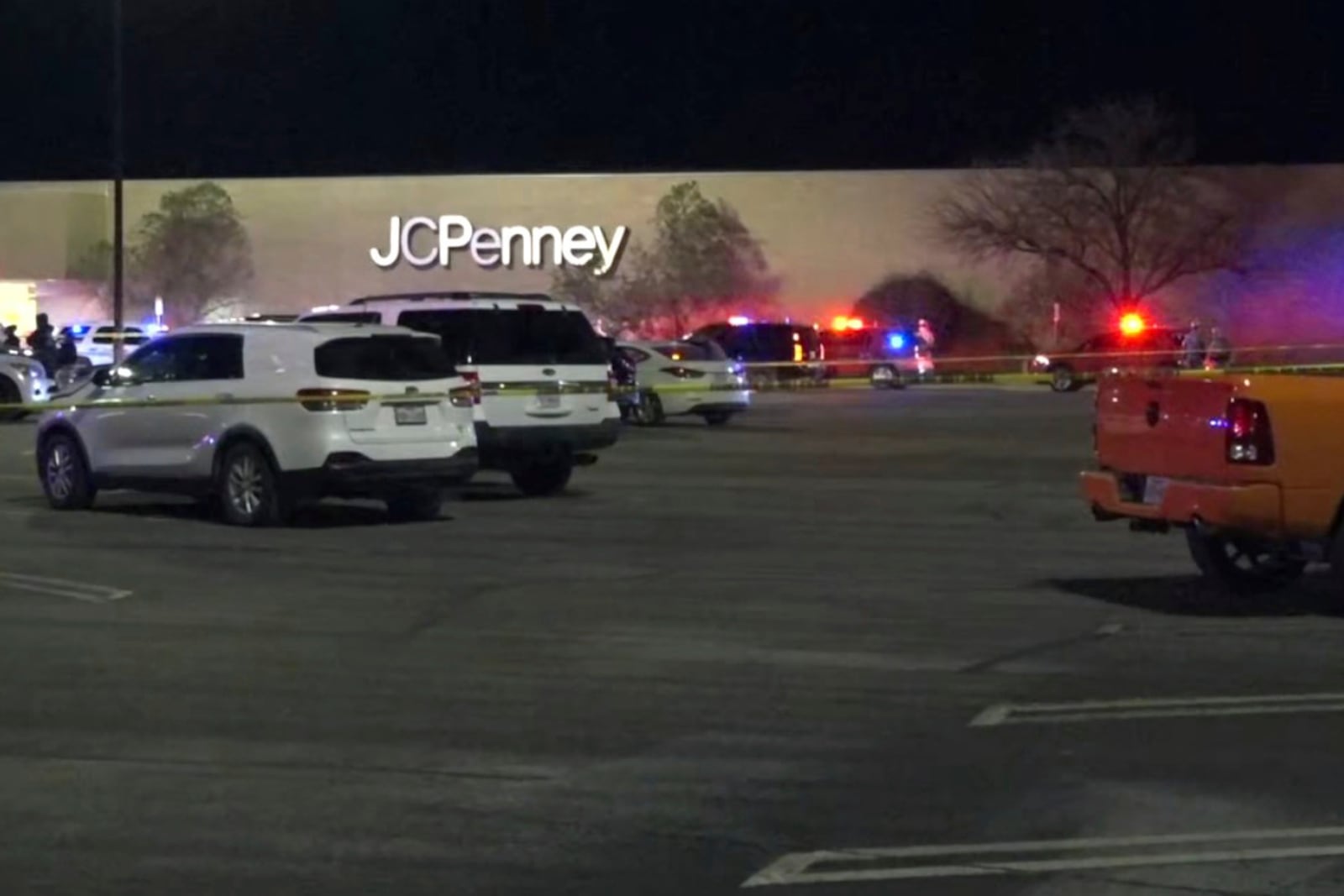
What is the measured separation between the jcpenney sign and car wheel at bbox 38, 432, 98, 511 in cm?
4612

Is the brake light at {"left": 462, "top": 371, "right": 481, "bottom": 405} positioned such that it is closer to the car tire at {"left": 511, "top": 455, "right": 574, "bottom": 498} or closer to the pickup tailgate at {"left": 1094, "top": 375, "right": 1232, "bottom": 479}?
the car tire at {"left": 511, "top": 455, "right": 574, "bottom": 498}

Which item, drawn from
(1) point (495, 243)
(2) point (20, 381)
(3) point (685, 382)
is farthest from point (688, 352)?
(1) point (495, 243)

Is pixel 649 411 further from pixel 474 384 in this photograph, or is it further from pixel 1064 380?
pixel 1064 380

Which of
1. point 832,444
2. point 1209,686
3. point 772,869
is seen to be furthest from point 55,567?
point 832,444

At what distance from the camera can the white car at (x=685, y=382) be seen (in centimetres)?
3581

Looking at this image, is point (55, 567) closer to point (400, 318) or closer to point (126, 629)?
point (126, 629)

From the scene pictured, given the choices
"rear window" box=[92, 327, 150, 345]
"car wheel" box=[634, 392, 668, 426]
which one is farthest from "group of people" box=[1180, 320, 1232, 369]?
"rear window" box=[92, 327, 150, 345]

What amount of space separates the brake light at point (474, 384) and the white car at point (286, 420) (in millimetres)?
128

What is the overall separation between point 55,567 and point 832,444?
16.0m

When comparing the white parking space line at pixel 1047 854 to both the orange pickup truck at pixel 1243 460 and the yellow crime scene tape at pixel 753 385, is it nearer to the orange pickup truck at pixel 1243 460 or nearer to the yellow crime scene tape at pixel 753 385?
the orange pickup truck at pixel 1243 460

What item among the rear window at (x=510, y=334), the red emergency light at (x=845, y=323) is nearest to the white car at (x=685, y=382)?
the rear window at (x=510, y=334)

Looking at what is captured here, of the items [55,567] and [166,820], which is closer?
[166,820]

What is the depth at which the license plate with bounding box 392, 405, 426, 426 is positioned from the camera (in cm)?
1923

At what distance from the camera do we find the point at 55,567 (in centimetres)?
1647
